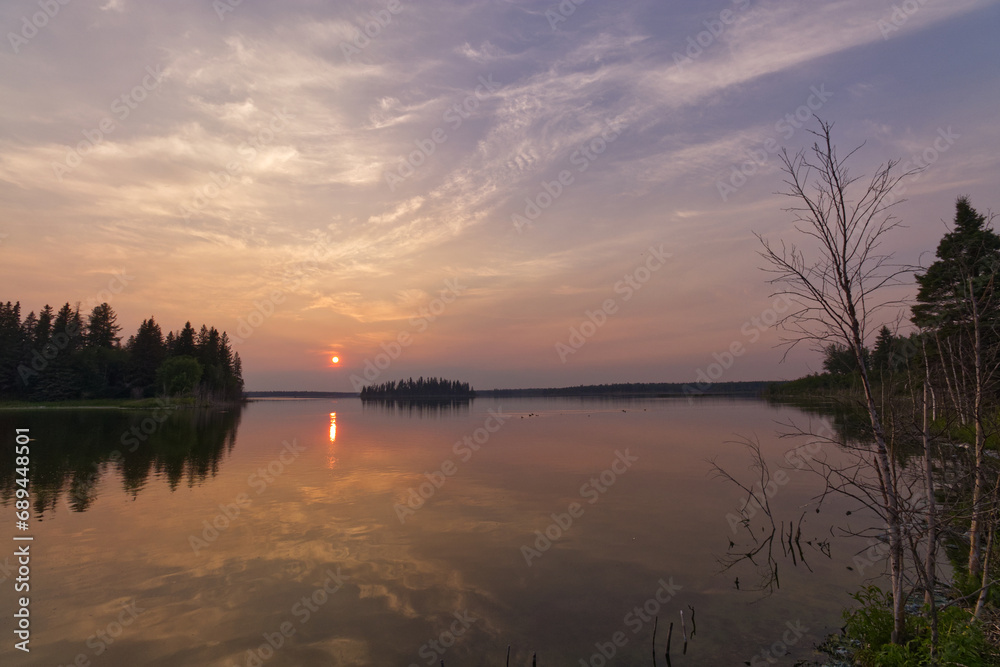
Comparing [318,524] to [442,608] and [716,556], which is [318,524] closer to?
[442,608]

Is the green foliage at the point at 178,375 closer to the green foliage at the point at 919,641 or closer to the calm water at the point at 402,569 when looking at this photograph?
the calm water at the point at 402,569

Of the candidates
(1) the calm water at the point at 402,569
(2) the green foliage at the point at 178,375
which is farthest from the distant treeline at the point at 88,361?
(1) the calm water at the point at 402,569

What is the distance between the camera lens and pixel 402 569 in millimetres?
13148

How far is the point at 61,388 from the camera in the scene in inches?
3676

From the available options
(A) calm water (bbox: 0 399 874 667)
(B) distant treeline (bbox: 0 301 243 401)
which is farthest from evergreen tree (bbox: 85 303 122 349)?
(A) calm water (bbox: 0 399 874 667)

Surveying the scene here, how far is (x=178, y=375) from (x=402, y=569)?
330 feet

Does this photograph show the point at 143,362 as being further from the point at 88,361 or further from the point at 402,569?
A: the point at 402,569

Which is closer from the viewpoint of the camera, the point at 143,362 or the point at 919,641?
the point at 919,641

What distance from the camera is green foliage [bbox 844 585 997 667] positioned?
20.9 ft

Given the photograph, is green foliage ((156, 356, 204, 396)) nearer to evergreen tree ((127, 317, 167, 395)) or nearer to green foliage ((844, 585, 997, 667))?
evergreen tree ((127, 317, 167, 395))

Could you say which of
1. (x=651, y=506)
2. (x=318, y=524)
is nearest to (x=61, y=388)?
(x=318, y=524)

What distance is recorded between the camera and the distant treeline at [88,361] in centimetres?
9194

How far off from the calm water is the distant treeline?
84.4m

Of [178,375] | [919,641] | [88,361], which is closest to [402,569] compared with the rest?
[919,641]
